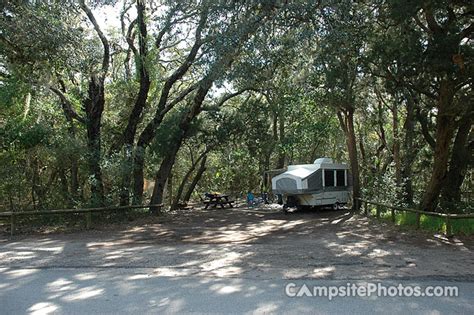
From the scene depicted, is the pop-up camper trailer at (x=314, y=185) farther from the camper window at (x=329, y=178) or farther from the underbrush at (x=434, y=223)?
the underbrush at (x=434, y=223)

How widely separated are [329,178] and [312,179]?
132 centimetres

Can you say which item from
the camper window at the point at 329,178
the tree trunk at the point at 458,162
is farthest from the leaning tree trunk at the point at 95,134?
the tree trunk at the point at 458,162

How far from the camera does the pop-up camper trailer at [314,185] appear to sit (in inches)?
764

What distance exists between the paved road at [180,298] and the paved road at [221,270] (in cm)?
1

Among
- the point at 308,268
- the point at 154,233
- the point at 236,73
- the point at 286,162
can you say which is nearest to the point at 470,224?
the point at 308,268

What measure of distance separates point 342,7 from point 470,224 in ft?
20.8

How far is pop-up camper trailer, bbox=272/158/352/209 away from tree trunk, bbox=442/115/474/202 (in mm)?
5024

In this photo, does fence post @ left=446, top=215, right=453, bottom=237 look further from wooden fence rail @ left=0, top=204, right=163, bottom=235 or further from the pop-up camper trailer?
wooden fence rail @ left=0, top=204, right=163, bottom=235

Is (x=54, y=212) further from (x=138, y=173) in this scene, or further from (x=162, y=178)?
(x=162, y=178)

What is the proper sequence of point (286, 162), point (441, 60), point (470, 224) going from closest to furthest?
point (441, 60), point (470, 224), point (286, 162)

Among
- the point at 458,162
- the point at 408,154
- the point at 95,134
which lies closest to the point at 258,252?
the point at 95,134

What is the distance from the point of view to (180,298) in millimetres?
5547

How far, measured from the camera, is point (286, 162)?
3884cm

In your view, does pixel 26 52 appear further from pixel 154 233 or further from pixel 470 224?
pixel 470 224
